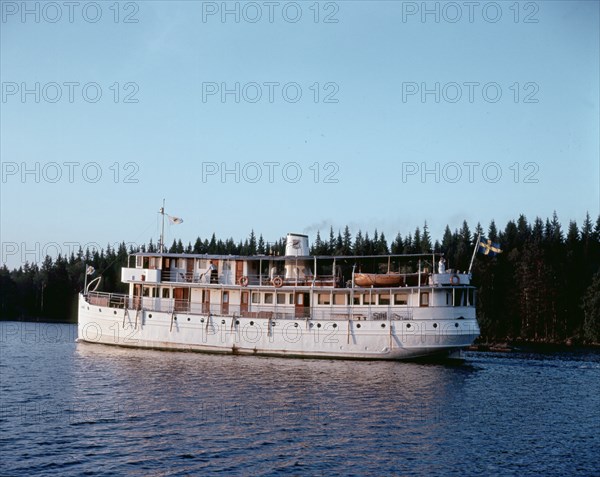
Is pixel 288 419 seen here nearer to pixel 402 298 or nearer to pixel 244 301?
pixel 402 298

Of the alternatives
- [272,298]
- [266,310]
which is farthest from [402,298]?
[266,310]

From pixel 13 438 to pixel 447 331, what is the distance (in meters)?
29.7

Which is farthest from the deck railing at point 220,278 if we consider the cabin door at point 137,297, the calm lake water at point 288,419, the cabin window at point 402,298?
the calm lake water at point 288,419

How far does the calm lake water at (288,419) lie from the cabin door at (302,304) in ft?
17.9

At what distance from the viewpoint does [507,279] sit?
8956cm

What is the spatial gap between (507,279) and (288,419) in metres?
71.7

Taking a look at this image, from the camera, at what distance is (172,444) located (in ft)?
68.8

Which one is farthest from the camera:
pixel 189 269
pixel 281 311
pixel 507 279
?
pixel 507 279

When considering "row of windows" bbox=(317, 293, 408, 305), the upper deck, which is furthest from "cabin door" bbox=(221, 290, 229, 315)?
"row of windows" bbox=(317, 293, 408, 305)

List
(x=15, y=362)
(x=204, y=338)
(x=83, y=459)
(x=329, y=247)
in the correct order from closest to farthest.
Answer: (x=83, y=459) → (x=15, y=362) → (x=204, y=338) → (x=329, y=247)

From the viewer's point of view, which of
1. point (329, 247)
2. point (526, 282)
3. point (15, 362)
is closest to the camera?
point (15, 362)

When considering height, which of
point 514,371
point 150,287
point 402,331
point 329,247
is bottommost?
point 514,371

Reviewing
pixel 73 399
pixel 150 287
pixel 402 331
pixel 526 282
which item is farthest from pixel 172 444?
pixel 526 282

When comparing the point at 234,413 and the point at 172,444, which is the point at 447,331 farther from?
the point at 172,444
